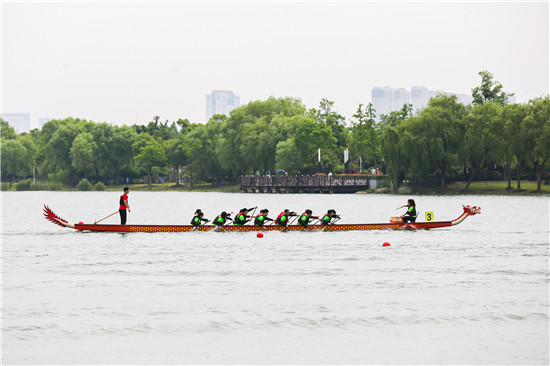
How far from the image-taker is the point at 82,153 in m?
142

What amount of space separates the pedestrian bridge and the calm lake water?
6658cm

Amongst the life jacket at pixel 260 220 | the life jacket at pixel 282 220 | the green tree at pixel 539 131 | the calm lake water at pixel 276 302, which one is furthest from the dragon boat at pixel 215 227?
the green tree at pixel 539 131

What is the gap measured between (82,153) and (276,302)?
13072 cm

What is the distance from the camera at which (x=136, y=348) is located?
14.0 metres

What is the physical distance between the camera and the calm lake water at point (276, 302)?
45.2 ft

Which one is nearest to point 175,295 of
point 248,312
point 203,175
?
point 248,312

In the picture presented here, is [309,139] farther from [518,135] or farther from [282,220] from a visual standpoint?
[282,220]

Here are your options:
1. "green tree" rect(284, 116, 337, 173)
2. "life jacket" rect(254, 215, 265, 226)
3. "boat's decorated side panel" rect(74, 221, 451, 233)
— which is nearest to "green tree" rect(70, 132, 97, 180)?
"green tree" rect(284, 116, 337, 173)

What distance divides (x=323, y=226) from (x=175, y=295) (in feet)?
56.6

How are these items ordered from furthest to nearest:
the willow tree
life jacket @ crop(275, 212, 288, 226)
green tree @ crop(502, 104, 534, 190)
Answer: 1. the willow tree
2. green tree @ crop(502, 104, 534, 190)
3. life jacket @ crop(275, 212, 288, 226)

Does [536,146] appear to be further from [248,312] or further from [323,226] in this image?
[248,312]

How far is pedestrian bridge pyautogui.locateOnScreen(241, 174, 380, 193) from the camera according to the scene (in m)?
100

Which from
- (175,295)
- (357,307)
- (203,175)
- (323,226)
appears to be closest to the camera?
(357,307)

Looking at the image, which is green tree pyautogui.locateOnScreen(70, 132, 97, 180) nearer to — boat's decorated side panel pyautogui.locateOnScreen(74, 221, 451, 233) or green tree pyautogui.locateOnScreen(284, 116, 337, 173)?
green tree pyautogui.locateOnScreen(284, 116, 337, 173)
